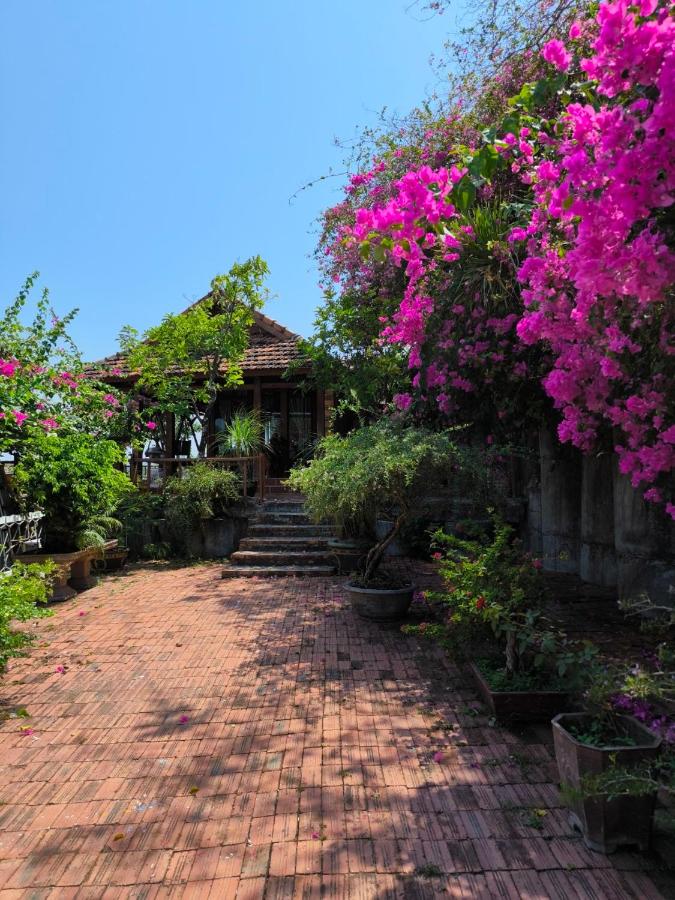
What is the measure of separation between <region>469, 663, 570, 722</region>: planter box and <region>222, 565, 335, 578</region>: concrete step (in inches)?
189

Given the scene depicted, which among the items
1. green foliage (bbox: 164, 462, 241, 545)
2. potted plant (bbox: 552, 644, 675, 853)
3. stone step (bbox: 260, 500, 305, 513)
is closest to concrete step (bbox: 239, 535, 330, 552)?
green foliage (bbox: 164, 462, 241, 545)

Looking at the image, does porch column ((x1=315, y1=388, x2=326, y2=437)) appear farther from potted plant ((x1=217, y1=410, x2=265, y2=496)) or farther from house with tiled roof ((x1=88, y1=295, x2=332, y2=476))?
potted plant ((x1=217, y1=410, x2=265, y2=496))

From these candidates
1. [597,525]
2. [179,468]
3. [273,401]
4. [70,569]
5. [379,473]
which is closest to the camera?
[379,473]

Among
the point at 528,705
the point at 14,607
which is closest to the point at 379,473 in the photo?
the point at 528,705

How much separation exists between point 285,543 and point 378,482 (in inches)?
170

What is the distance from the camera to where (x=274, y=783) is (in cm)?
283

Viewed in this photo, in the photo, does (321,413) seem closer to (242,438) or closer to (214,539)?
(242,438)

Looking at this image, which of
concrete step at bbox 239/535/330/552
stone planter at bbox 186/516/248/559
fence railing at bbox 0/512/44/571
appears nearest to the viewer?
fence railing at bbox 0/512/44/571

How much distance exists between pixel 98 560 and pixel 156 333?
4.85 meters

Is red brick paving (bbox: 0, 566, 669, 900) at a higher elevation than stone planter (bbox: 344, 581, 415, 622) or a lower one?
lower

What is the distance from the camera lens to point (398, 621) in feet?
18.5

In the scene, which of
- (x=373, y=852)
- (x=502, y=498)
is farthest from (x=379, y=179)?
(x=373, y=852)

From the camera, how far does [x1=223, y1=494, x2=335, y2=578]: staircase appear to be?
8195 mm

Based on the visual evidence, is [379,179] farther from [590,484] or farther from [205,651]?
[205,651]
